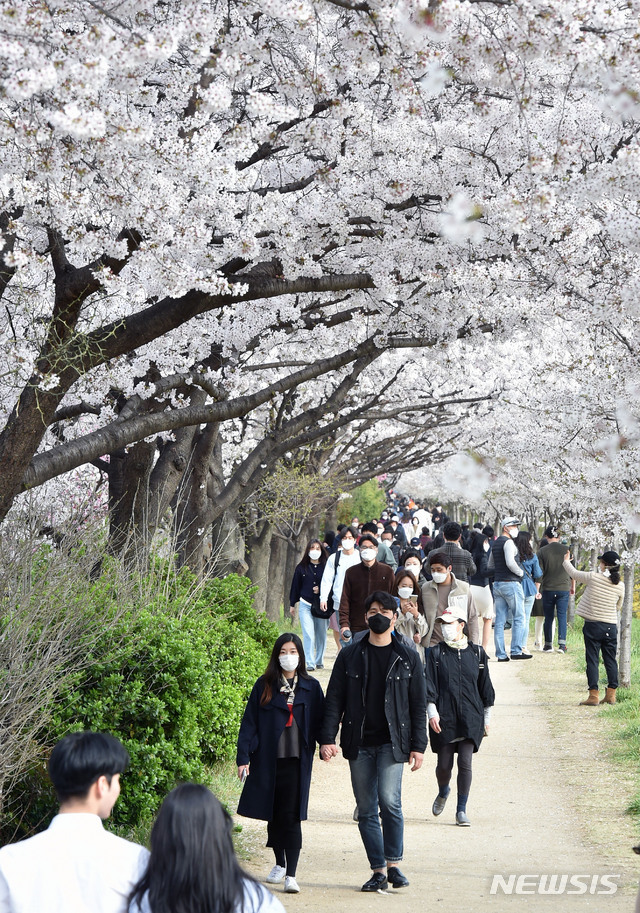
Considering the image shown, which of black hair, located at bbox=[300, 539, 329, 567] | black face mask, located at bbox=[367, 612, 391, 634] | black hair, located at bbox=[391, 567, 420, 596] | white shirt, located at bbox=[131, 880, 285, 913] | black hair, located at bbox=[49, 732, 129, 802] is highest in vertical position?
black hair, located at bbox=[300, 539, 329, 567]

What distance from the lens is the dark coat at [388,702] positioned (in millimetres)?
6867

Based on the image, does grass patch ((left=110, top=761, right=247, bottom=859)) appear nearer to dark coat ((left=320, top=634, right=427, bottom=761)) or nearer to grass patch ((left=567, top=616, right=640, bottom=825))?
dark coat ((left=320, top=634, right=427, bottom=761))

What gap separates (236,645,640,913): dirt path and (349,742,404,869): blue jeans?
0.24 meters

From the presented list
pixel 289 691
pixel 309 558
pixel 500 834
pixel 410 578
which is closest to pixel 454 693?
pixel 500 834

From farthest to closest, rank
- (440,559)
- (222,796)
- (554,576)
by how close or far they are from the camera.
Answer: (554,576) → (440,559) → (222,796)

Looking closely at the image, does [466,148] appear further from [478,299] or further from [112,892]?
[112,892]

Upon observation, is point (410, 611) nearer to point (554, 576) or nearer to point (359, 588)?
point (359, 588)

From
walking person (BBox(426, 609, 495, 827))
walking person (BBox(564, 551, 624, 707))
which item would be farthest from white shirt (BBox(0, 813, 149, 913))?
walking person (BBox(564, 551, 624, 707))

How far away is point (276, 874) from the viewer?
22.2 ft

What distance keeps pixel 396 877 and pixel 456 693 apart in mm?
1763

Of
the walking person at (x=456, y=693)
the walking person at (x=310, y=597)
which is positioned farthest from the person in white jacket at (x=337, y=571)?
the walking person at (x=456, y=693)

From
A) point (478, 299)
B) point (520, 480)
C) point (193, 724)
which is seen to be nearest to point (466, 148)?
point (478, 299)

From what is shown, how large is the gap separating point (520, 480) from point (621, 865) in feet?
84.2

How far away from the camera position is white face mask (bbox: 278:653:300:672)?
684 centimetres
